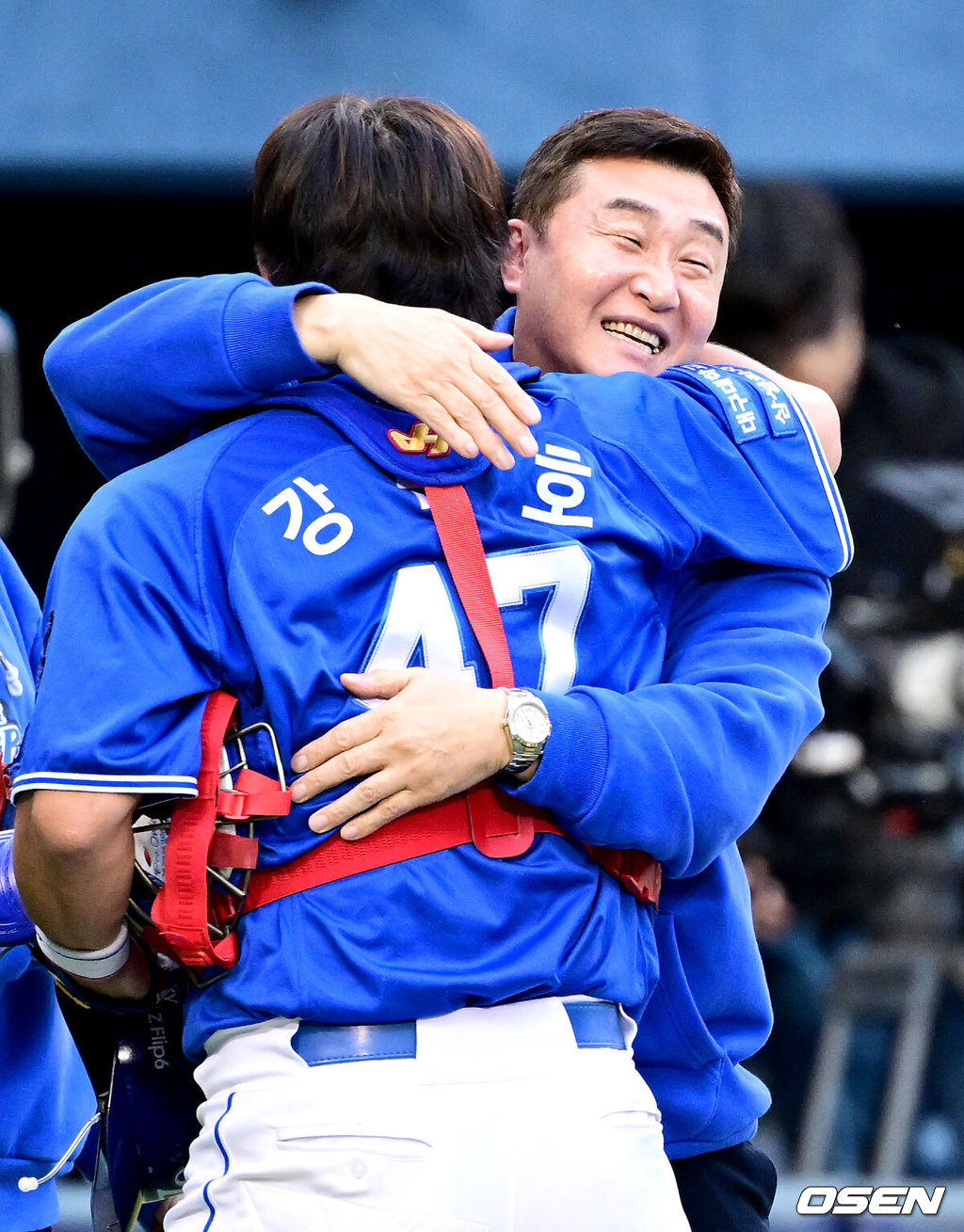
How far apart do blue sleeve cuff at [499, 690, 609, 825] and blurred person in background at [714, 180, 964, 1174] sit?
3.64 meters

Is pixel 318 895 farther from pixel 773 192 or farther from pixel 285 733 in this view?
pixel 773 192

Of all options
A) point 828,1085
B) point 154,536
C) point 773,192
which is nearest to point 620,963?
point 154,536

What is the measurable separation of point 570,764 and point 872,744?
3.79 m

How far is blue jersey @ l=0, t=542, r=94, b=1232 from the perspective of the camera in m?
2.06

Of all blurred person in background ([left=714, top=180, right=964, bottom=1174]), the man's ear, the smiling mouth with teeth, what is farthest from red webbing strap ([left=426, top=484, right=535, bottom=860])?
blurred person in background ([left=714, top=180, right=964, bottom=1174])

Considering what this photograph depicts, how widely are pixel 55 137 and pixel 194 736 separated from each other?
131 inches

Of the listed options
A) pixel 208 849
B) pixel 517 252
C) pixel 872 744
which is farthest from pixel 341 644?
pixel 872 744

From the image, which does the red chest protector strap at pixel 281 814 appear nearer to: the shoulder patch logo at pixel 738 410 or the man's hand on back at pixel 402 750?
the man's hand on back at pixel 402 750

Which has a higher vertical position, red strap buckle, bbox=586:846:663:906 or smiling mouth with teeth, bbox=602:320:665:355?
smiling mouth with teeth, bbox=602:320:665:355

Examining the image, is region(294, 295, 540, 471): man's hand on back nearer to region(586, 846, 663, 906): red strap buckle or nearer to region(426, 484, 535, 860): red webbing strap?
region(426, 484, 535, 860): red webbing strap

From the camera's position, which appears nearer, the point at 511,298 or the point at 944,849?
the point at 511,298

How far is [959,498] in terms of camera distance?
16.8 ft

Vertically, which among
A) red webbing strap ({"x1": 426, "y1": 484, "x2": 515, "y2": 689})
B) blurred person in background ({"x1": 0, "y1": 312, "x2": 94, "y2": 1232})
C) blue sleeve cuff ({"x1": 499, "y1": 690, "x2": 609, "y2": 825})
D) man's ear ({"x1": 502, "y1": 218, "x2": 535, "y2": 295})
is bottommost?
blurred person in background ({"x1": 0, "y1": 312, "x2": 94, "y2": 1232})

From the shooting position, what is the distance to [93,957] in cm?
161
